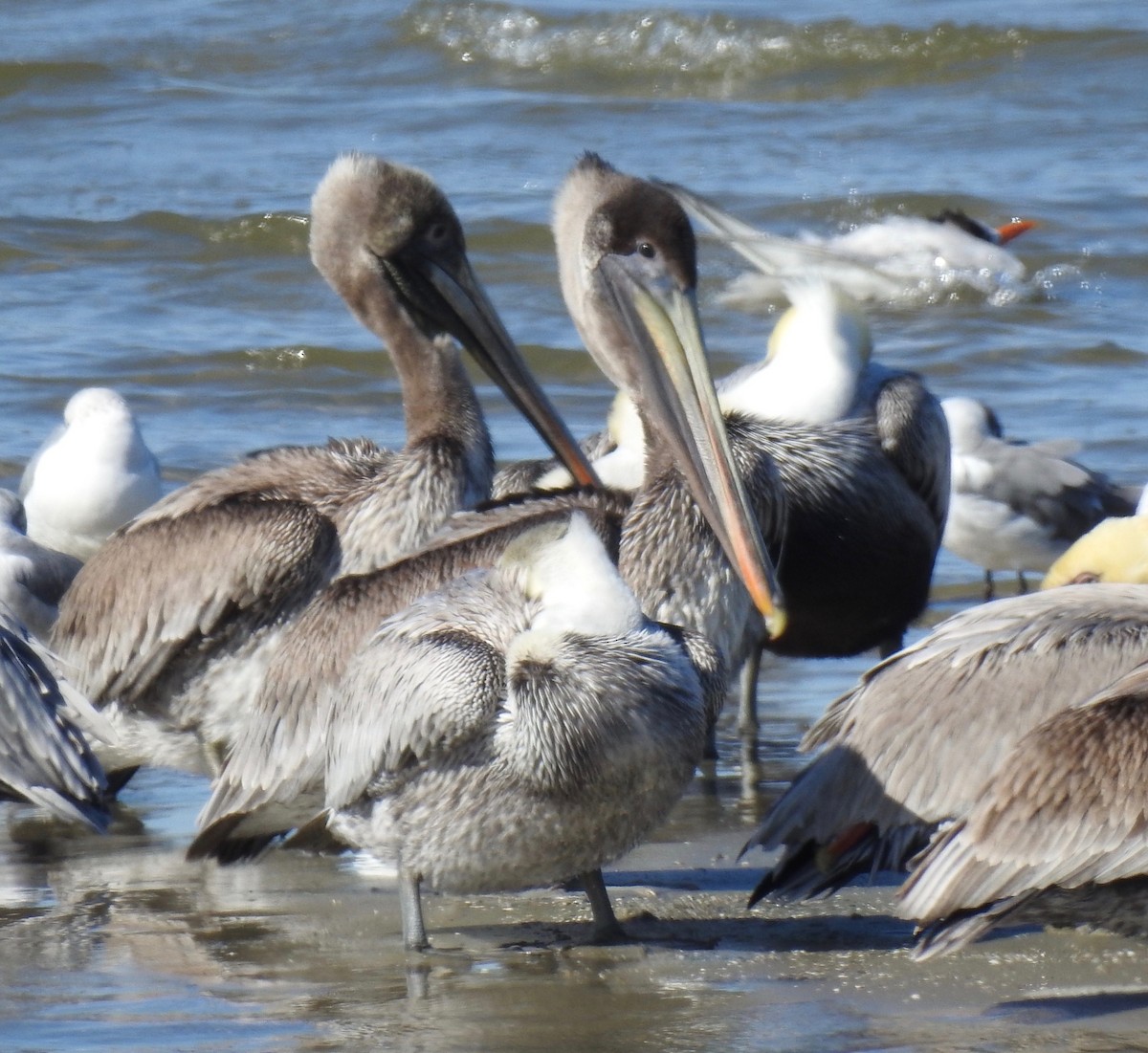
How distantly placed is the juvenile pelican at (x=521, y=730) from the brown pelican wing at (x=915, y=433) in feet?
8.87

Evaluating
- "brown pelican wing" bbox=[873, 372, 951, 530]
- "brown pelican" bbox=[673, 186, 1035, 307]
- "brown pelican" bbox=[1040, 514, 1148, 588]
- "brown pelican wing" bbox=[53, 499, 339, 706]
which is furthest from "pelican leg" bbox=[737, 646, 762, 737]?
"brown pelican" bbox=[673, 186, 1035, 307]

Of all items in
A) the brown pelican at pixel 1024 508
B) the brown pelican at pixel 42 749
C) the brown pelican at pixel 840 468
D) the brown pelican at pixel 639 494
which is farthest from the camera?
the brown pelican at pixel 1024 508

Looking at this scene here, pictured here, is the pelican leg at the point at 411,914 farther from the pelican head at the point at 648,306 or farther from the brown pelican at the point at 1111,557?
the brown pelican at the point at 1111,557

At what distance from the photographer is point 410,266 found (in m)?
6.02

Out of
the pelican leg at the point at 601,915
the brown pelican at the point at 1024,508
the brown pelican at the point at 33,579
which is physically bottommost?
the brown pelican at the point at 1024,508

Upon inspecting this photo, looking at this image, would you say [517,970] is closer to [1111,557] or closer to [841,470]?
[1111,557]

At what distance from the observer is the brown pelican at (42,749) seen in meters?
4.84

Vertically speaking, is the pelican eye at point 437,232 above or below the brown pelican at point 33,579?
above

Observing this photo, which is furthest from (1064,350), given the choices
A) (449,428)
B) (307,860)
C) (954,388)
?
(307,860)

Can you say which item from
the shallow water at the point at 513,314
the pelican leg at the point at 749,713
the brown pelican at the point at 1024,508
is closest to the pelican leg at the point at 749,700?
the pelican leg at the point at 749,713

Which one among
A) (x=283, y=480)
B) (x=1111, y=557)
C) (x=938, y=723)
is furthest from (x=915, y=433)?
(x=938, y=723)

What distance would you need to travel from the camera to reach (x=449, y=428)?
5.77 m

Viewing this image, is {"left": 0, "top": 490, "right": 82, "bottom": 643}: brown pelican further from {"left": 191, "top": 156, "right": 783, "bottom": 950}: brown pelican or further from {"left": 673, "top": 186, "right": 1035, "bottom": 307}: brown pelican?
{"left": 673, "top": 186, "right": 1035, "bottom": 307}: brown pelican

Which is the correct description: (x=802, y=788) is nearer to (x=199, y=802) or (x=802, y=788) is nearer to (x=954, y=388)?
(x=199, y=802)
